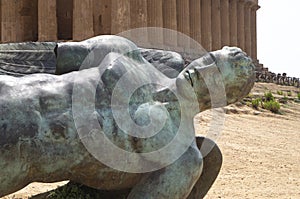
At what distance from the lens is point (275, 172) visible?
1023 centimetres

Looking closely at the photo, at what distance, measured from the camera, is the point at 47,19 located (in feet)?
99.2

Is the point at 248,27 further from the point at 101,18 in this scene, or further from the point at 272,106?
the point at 272,106

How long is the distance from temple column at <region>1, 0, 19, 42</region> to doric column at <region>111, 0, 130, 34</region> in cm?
616

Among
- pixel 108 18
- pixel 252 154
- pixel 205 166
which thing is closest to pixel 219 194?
pixel 205 166

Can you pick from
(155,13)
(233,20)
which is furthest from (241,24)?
(155,13)

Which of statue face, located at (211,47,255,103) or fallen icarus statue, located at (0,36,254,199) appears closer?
fallen icarus statue, located at (0,36,254,199)

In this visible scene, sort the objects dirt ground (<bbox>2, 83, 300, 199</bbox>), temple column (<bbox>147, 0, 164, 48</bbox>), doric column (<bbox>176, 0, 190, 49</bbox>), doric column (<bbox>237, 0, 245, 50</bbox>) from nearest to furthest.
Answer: dirt ground (<bbox>2, 83, 300, 199</bbox>), temple column (<bbox>147, 0, 164, 48</bbox>), doric column (<bbox>176, 0, 190, 49</bbox>), doric column (<bbox>237, 0, 245, 50</bbox>)

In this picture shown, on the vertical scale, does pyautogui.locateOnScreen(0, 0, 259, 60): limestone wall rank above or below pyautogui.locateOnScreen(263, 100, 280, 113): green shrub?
above

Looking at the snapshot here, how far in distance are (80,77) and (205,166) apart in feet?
4.00

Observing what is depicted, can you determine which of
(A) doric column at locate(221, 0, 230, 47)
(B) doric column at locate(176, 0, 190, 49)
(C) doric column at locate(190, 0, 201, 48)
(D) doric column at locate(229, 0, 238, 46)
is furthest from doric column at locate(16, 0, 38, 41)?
(D) doric column at locate(229, 0, 238, 46)

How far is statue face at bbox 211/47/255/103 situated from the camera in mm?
3389

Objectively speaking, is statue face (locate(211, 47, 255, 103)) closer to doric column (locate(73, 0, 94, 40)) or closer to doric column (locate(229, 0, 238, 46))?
doric column (locate(73, 0, 94, 40))

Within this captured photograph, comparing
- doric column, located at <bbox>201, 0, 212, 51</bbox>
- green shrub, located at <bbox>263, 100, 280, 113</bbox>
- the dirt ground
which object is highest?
doric column, located at <bbox>201, 0, 212, 51</bbox>

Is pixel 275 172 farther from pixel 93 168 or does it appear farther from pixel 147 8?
pixel 147 8
